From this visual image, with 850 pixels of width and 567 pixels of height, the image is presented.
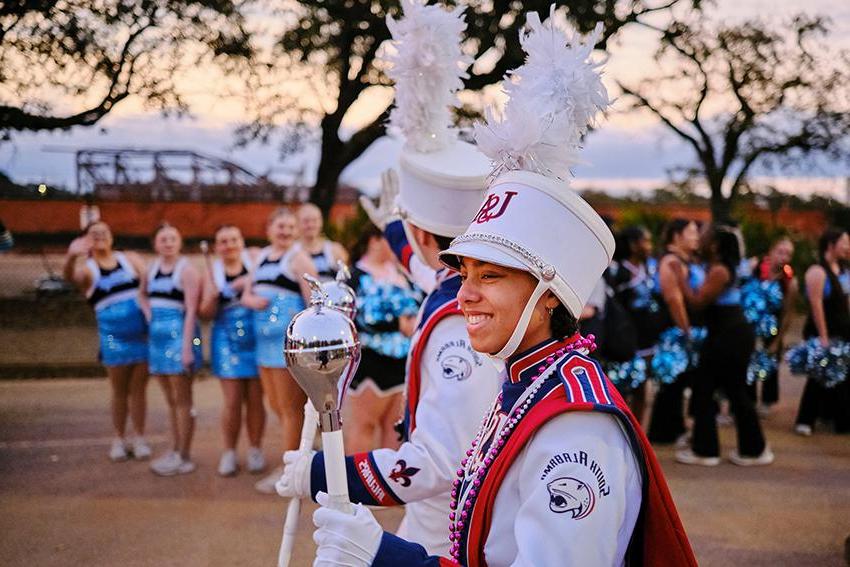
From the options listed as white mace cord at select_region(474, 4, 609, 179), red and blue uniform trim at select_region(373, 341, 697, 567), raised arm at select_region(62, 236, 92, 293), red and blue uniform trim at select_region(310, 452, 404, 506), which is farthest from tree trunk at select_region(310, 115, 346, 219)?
red and blue uniform trim at select_region(373, 341, 697, 567)

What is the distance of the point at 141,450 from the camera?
6.74m

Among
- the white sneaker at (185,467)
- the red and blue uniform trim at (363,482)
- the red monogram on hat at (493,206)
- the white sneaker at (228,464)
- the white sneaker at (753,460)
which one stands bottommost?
the white sneaker at (185,467)

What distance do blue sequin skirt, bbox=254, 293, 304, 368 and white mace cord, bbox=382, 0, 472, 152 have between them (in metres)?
2.92

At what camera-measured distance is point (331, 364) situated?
1.88 meters

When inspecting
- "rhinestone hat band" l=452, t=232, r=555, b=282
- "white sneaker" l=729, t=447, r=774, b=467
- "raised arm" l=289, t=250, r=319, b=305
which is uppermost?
"rhinestone hat band" l=452, t=232, r=555, b=282

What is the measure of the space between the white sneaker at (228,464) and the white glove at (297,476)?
420cm

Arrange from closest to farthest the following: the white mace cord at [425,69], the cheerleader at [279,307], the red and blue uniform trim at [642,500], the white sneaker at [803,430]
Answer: the red and blue uniform trim at [642,500], the white mace cord at [425,69], the cheerleader at [279,307], the white sneaker at [803,430]

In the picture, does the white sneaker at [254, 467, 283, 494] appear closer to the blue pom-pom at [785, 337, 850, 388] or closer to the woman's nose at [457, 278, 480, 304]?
the woman's nose at [457, 278, 480, 304]

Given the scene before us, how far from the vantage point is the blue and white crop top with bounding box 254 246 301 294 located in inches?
239

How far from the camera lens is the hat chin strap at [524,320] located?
1.88 m

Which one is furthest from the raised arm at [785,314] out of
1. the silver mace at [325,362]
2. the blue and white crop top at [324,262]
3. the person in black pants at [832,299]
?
the silver mace at [325,362]

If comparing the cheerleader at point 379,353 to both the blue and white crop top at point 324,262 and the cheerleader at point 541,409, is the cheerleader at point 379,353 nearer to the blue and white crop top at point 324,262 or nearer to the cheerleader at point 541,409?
the blue and white crop top at point 324,262

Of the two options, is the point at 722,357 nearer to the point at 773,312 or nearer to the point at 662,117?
the point at 773,312

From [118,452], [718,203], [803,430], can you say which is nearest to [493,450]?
[118,452]
